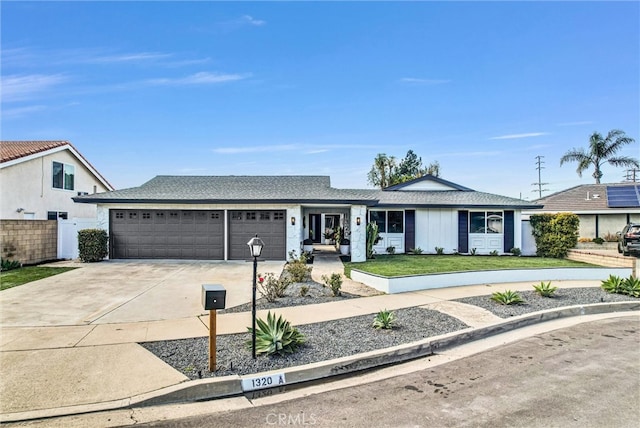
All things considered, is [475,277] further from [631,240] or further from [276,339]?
[631,240]

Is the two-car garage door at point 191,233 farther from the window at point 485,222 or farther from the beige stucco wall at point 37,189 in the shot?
the window at point 485,222

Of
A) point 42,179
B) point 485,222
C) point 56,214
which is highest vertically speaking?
point 42,179

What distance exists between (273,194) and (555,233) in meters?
13.6

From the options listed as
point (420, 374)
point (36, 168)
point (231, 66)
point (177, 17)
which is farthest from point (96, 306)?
point (36, 168)

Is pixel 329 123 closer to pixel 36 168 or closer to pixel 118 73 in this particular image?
pixel 118 73

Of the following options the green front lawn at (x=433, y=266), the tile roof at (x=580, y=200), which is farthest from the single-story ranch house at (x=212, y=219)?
the tile roof at (x=580, y=200)

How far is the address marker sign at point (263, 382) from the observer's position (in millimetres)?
4684

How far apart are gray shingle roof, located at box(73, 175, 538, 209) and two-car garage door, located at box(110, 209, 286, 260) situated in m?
0.74

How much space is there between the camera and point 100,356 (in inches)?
215

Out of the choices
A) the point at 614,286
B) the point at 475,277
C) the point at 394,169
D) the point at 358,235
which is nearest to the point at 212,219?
the point at 358,235

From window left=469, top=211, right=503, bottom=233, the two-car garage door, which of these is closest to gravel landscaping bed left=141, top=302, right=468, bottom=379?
the two-car garage door

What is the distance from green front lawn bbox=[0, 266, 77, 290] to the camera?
11.0 m

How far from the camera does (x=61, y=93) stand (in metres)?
16.5

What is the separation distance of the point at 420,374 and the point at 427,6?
46.0 feet
